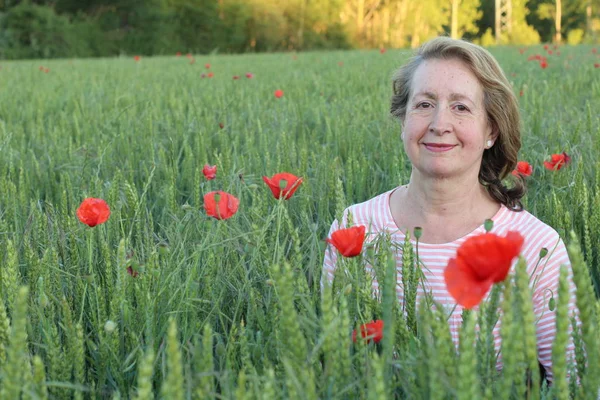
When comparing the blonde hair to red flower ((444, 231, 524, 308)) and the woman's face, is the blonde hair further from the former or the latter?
red flower ((444, 231, 524, 308))

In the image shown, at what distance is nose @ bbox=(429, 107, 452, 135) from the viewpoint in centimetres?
173

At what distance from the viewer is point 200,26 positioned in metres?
26.3

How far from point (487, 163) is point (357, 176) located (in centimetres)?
46

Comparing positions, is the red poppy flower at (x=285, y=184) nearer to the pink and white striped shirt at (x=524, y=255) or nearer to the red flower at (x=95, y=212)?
the pink and white striped shirt at (x=524, y=255)

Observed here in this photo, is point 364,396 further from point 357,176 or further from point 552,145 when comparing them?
point 552,145

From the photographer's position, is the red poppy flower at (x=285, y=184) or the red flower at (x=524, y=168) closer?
the red poppy flower at (x=285, y=184)

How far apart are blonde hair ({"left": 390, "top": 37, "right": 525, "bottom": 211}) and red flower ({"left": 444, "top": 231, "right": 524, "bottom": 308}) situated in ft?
3.70

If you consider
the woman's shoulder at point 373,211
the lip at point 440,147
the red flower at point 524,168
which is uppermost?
the lip at point 440,147

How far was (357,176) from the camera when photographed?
2357mm

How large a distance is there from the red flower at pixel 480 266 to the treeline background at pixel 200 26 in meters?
21.3

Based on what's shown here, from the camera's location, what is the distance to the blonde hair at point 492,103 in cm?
185

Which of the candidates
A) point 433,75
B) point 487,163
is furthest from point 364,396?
point 487,163

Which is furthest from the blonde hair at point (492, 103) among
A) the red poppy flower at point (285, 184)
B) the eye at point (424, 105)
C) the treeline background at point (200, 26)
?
the treeline background at point (200, 26)

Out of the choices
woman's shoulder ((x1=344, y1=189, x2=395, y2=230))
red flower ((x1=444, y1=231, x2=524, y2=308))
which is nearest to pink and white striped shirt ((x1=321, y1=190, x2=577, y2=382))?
woman's shoulder ((x1=344, y1=189, x2=395, y2=230))
